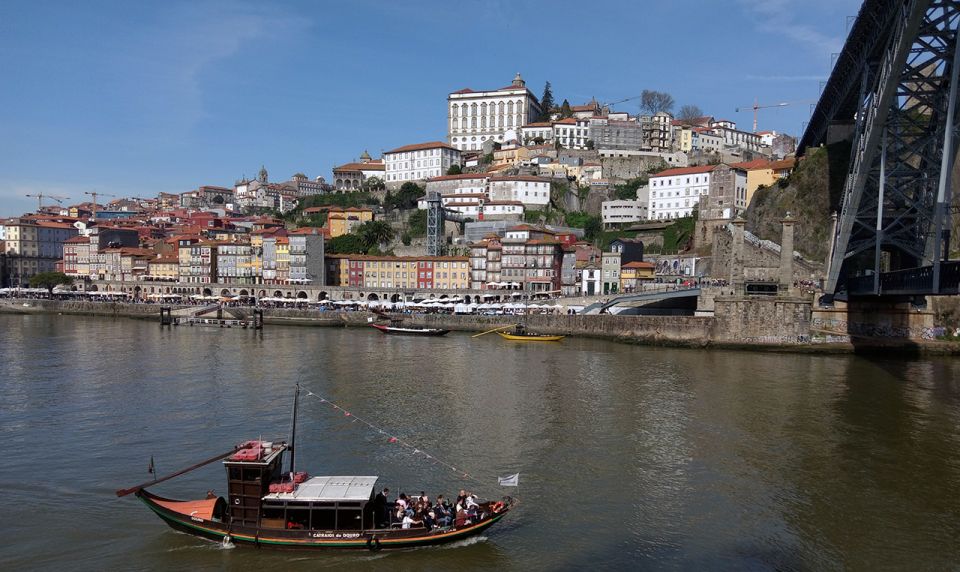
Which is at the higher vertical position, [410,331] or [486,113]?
[486,113]

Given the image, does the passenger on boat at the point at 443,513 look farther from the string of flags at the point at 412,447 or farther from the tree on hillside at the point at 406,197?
the tree on hillside at the point at 406,197

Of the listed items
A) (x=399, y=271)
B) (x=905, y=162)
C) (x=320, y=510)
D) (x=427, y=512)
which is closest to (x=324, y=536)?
(x=320, y=510)

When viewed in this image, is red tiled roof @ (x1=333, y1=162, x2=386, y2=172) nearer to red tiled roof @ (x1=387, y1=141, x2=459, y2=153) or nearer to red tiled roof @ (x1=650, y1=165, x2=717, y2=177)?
red tiled roof @ (x1=387, y1=141, x2=459, y2=153)

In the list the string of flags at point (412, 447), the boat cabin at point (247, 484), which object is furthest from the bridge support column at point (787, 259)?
the boat cabin at point (247, 484)

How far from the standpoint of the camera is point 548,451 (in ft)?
60.8

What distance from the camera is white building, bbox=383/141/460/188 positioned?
333 ft

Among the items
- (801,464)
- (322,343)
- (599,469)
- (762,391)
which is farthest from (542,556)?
(322,343)

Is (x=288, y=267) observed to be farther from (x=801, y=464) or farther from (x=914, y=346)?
(x=801, y=464)

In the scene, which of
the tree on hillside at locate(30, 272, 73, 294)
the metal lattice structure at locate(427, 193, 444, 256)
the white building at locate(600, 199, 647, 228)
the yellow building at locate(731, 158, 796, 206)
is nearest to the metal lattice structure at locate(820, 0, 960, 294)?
the yellow building at locate(731, 158, 796, 206)

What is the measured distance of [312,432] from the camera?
66.5 feet

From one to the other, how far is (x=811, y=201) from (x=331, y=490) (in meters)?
45.8

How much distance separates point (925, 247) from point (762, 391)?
10906 millimetres

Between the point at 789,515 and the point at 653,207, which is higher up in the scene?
the point at 653,207

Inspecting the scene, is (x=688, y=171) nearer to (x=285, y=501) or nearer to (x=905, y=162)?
(x=905, y=162)
